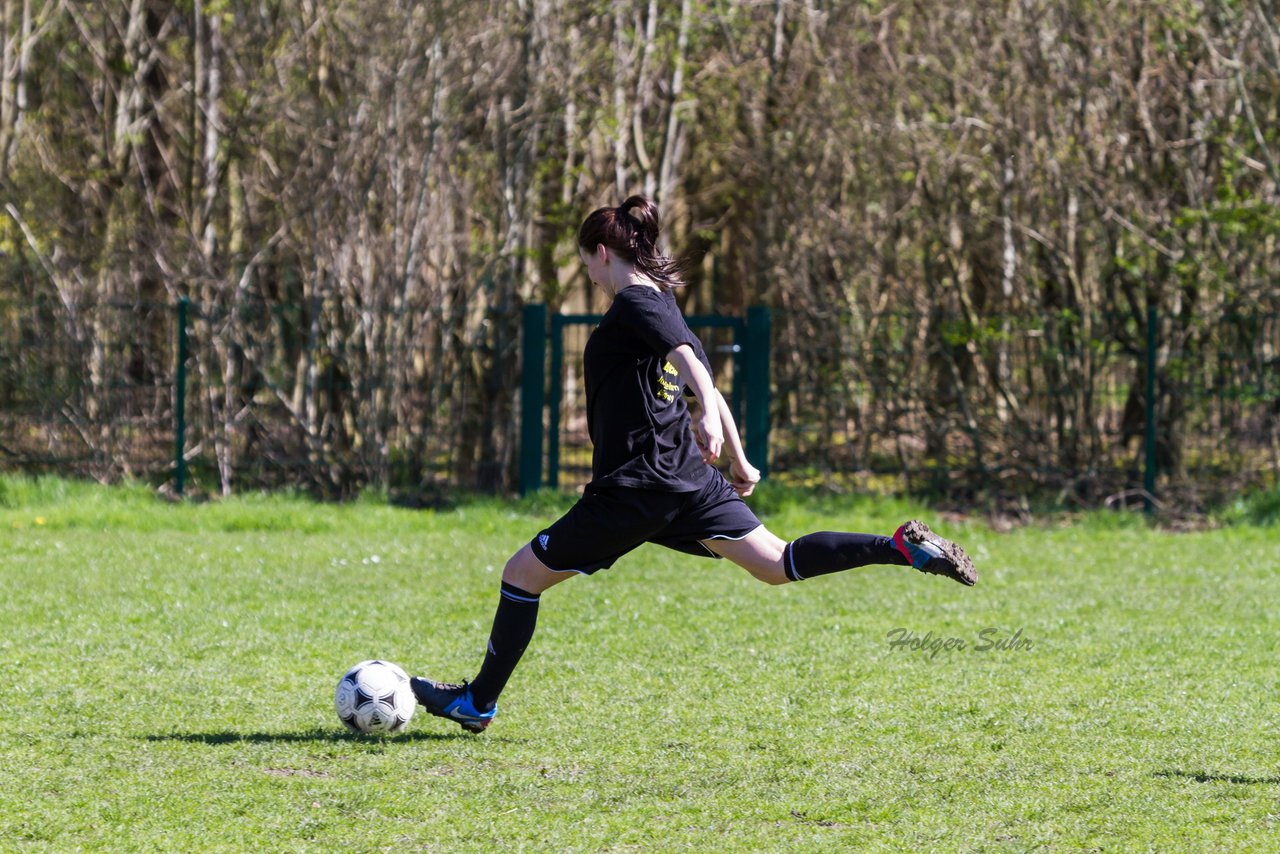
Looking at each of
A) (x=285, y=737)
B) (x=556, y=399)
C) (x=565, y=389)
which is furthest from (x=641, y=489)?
(x=565, y=389)

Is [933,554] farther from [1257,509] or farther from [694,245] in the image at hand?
[1257,509]

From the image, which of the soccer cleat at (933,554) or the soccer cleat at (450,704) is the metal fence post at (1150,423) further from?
the soccer cleat at (450,704)

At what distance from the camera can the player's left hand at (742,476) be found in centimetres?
526

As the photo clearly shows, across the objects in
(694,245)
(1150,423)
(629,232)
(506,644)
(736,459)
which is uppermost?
(694,245)

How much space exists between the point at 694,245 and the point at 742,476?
7.45 metres

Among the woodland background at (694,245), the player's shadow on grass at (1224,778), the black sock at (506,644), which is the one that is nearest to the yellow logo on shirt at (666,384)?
Result: the black sock at (506,644)

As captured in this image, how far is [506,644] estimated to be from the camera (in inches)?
208

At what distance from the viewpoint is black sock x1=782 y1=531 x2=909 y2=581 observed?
5.25m

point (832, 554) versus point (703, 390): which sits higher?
point (703, 390)

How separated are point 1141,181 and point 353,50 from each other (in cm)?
716

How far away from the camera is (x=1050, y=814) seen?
4.39 meters

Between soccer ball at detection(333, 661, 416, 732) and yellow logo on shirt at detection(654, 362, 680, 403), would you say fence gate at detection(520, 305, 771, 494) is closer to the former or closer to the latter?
yellow logo on shirt at detection(654, 362, 680, 403)

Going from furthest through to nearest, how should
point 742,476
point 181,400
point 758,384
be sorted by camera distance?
point 758,384 < point 181,400 < point 742,476

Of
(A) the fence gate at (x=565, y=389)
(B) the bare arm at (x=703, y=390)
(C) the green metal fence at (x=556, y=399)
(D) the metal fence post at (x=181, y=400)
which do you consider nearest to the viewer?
(B) the bare arm at (x=703, y=390)
